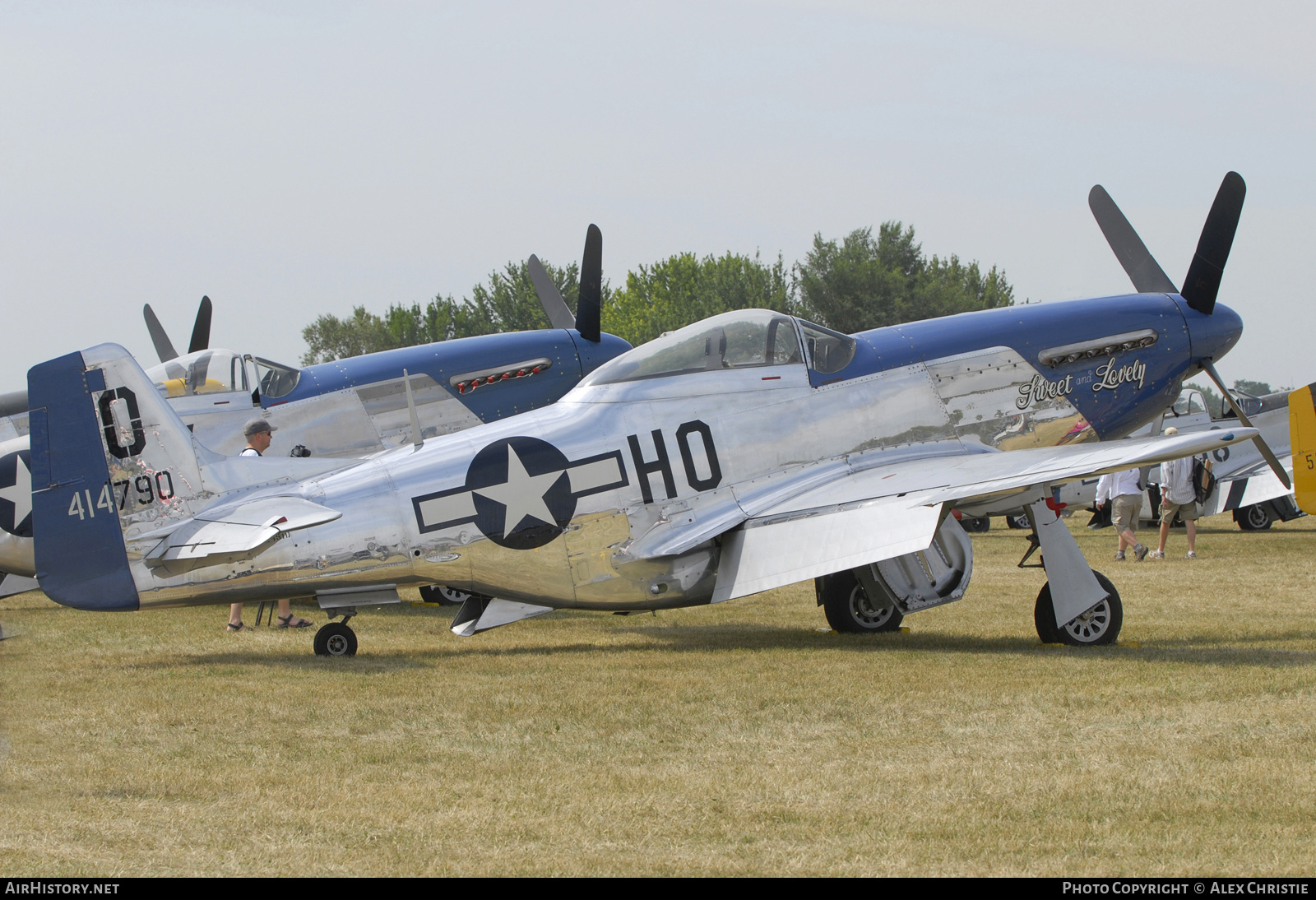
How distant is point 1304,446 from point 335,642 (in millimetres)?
7024

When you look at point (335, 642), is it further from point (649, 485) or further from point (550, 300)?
point (550, 300)

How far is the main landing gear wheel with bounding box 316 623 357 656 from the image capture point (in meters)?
8.57

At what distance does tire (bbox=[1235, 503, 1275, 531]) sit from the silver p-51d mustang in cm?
1264

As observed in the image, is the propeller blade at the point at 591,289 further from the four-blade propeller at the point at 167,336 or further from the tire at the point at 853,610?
the four-blade propeller at the point at 167,336

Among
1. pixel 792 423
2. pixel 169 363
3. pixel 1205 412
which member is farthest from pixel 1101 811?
pixel 1205 412

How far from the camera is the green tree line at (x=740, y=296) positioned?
65.0 m

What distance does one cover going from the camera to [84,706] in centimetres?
664

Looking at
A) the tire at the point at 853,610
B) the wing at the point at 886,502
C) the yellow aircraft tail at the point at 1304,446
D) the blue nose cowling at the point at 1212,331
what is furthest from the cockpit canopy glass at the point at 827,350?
the yellow aircraft tail at the point at 1304,446

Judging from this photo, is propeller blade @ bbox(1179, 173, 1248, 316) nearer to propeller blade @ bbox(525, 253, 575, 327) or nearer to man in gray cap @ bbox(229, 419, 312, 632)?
propeller blade @ bbox(525, 253, 575, 327)

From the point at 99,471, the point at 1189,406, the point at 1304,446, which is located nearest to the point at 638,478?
the point at 99,471

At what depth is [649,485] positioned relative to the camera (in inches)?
330

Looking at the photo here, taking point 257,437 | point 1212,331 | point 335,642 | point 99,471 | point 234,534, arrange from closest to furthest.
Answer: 1. point 234,534
2. point 99,471
3. point 335,642
4. point 1212,331
5. point 257,437

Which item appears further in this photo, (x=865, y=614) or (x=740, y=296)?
(x=740, y=296)

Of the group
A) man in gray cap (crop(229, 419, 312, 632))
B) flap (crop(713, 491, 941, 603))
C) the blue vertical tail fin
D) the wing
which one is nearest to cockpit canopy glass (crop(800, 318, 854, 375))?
the wing
